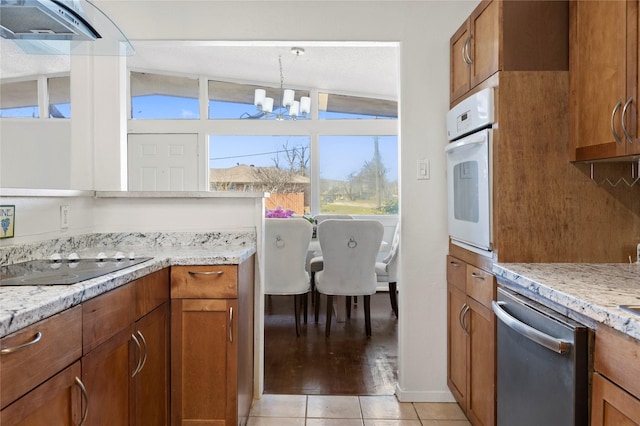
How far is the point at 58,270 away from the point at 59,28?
85 cm

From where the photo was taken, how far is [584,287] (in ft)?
3.98

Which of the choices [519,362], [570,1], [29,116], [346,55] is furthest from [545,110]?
[346,55]

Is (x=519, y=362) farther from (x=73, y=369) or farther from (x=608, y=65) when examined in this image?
(x=73, y=369)

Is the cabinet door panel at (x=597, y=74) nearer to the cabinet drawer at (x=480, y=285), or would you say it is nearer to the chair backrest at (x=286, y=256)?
the cabinet drawer at (x=480, y=285)

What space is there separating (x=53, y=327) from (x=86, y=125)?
1.72 m

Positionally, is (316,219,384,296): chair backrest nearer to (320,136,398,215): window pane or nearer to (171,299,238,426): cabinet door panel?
(171,299,238,426): cabinet door panel

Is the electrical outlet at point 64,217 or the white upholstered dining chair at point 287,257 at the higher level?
the electrical outlet at point 64,217

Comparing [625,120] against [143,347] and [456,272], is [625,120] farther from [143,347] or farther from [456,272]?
[143,347]

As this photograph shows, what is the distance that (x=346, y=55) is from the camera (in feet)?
14.8

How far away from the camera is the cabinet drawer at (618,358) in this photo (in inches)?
35.3

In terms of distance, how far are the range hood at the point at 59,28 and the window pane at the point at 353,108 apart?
3.89m

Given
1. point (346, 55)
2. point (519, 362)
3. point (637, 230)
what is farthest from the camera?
point (346, 55)

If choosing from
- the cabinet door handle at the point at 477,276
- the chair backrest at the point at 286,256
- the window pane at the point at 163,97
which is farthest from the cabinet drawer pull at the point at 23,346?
the window pane at the point at 163,97

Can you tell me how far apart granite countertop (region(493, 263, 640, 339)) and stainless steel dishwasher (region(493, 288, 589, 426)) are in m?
0.04
